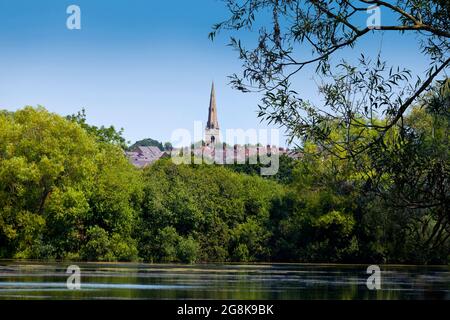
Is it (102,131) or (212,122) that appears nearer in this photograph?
(102,131)

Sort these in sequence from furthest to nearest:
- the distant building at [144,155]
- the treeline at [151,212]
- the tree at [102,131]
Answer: the distant building at [144,155], the tree at [102,131], the treeline at [151,212]

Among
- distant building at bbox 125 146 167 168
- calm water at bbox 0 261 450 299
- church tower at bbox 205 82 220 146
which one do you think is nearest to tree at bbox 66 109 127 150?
church tower at bbox 205 82 220 146

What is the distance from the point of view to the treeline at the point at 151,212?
143 ft

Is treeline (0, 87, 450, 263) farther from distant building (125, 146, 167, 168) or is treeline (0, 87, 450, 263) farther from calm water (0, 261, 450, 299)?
distant building (125, 146, 167, 168)

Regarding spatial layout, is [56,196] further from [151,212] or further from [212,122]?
[212,122]

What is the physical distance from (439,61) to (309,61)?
8.33ft

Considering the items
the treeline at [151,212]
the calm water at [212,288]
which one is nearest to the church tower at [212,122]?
the treeline at [151,212]

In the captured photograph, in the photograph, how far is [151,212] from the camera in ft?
155

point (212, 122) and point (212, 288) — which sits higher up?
point (212, 122)

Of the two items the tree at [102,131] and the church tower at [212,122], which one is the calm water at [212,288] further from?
the church tower at [212,122]

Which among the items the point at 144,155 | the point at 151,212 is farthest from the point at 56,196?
the point at 144,155
